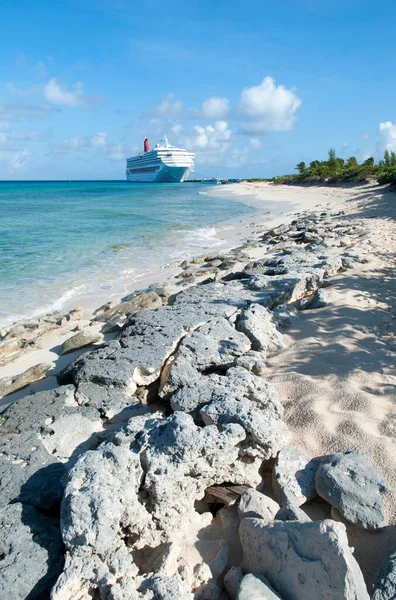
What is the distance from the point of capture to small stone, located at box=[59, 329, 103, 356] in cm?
597

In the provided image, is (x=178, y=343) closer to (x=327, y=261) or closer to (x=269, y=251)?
(x=327, y=261)

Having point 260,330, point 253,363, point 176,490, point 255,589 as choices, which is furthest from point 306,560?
point 260,330

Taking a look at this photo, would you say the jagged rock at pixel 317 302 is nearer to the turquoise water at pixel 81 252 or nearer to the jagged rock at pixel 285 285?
the jagged rock at pixel 285 285

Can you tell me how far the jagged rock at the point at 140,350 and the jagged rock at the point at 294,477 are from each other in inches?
64.5

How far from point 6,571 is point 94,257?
11.9 meters

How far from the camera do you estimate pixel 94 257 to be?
1349 centimetres

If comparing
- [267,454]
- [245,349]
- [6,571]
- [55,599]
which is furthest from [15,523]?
[245,349]

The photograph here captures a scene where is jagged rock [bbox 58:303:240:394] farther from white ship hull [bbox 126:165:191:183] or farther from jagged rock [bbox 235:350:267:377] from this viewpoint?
white ship hull [bbox 126:165:191:183]

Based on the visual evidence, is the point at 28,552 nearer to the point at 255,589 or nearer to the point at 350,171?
the point at 255,589

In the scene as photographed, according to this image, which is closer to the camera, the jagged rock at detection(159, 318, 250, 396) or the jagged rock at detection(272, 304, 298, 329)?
the jagged rock at detection(159, 318, 250, 396)

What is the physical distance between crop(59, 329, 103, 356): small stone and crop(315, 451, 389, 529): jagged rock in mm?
4019

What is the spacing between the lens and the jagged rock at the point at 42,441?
2732 millimetres

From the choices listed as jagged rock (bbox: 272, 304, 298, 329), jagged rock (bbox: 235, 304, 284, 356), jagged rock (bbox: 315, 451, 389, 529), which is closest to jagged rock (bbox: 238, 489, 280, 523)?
jagged rock (bbox: 315, 451, 389, 529)

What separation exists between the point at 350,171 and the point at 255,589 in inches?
1688
